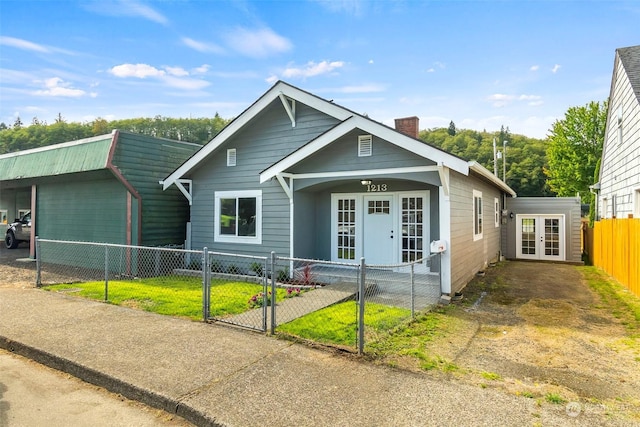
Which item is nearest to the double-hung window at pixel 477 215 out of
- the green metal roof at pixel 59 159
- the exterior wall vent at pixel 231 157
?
the exterior wall vent at pixel 231 157

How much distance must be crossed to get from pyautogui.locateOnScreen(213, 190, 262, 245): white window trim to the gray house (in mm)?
30

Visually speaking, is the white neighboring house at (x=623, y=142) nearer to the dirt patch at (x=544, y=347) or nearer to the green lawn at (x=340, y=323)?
the dirt patch at (x=544, y=347)

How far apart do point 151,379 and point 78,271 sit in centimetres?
988

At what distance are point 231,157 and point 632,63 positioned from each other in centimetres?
1197

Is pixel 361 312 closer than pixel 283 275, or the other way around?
pixel 361 312

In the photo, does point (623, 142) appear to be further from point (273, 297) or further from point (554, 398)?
point (273, 297)

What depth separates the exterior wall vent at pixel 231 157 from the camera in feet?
36.1

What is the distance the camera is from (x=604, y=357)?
15.5 feet

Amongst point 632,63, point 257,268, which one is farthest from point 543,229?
point 257,268

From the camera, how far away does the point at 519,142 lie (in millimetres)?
48250

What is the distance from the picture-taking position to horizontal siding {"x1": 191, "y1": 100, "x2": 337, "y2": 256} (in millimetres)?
9977

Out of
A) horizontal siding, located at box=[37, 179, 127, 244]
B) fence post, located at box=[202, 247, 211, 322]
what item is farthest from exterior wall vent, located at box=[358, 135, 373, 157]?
horizontal siding, located at box=[37, 179, 127, 244]

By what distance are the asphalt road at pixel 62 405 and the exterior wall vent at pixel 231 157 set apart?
7.53 meters

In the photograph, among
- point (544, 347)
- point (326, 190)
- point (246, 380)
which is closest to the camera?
point (246, 380)
